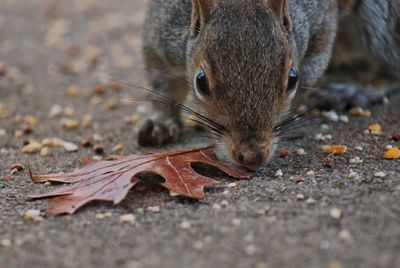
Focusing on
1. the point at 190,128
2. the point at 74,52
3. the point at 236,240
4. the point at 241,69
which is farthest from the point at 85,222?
the point at 74,52

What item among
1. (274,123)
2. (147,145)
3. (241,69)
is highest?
(241,69)

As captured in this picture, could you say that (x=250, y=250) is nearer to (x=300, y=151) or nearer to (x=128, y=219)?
(x=128, y=219)

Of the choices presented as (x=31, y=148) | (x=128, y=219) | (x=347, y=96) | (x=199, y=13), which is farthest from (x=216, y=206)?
(x=347, y=96)

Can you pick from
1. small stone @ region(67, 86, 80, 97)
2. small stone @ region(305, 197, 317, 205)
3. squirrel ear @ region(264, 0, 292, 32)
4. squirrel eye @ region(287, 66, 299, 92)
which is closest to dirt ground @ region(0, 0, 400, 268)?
small stone @ region(305, 197, 317, 205)

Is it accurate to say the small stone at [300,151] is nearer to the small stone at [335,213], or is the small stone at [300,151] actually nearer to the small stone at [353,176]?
the small stone at [353,176]

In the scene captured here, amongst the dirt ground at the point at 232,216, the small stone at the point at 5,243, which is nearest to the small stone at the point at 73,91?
the dirt ground at the point at 232,216

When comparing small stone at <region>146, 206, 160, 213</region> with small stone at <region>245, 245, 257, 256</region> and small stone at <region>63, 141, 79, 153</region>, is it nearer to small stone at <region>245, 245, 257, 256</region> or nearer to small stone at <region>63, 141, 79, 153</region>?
small stone at <region>245, 245, 257, 256</region>

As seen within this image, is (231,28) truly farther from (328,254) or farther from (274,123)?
(328,254)

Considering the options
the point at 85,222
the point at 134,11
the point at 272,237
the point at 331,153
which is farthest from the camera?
the point at 134,11
